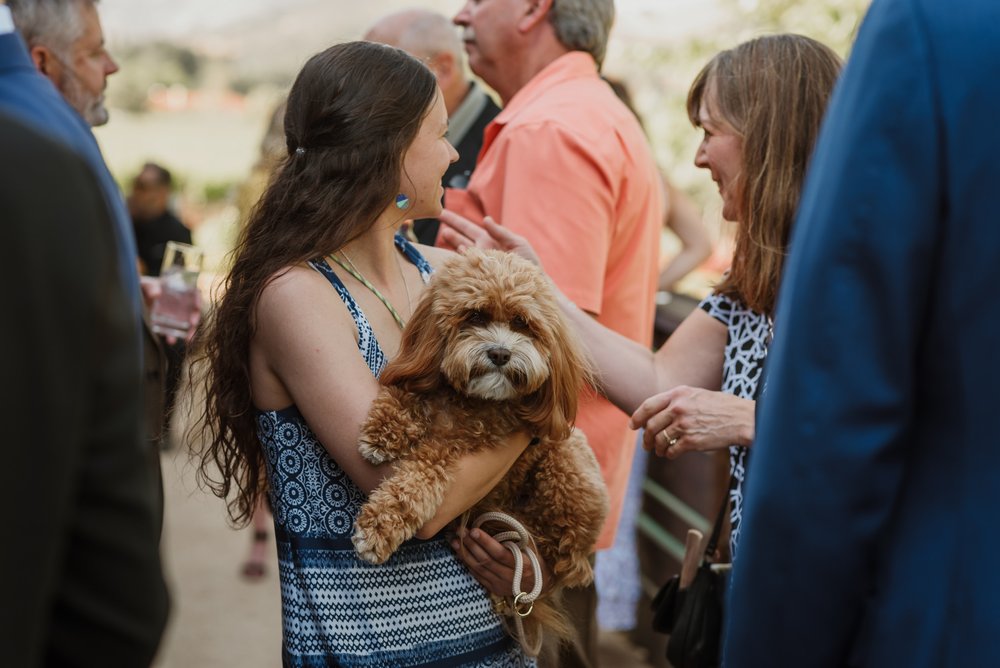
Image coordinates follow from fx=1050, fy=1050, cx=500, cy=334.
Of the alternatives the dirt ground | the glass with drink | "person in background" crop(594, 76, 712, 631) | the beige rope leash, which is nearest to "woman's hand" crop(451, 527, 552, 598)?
the beige rope leash

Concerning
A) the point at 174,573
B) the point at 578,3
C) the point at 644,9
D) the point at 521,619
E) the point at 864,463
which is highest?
the point at 644,9

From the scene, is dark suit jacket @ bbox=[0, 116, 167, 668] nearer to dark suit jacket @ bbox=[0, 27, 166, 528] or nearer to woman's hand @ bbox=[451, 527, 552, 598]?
dark suit jacket @ bbox=[0, 27, 166, 528]

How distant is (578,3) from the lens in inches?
142

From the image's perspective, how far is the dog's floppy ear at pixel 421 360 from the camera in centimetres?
213

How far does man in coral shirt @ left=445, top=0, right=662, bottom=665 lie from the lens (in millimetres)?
3027

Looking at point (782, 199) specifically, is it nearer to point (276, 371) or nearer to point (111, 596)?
point (276, 371)

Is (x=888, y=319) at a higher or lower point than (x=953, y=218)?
lower

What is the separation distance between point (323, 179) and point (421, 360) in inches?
17.6

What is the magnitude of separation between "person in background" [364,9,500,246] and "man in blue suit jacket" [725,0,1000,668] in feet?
10.2

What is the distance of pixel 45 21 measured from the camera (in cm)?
329

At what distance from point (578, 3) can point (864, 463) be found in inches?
108

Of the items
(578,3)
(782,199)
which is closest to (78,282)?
(782,199)

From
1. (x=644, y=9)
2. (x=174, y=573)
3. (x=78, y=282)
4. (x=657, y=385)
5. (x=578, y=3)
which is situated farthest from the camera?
(x=644, y=9)

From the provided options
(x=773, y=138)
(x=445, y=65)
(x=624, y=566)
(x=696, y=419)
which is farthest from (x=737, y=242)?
(x=624, y=566)
